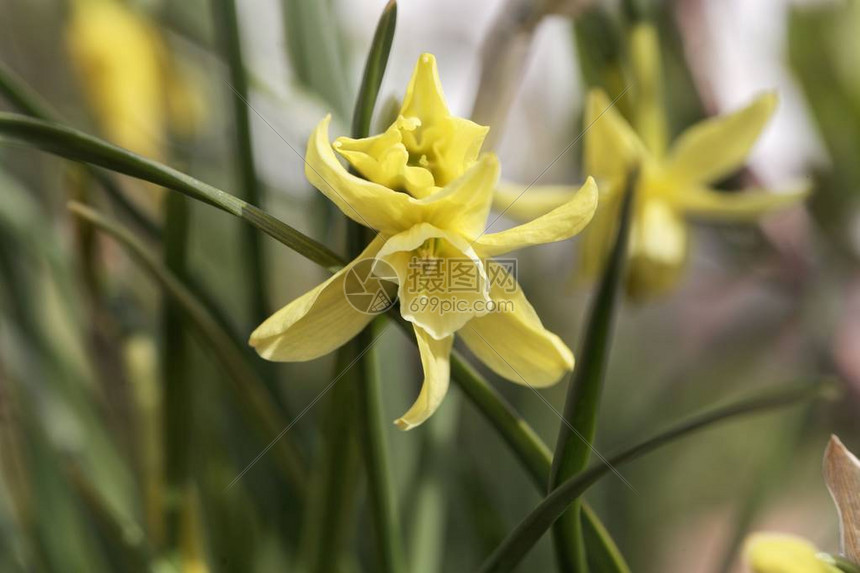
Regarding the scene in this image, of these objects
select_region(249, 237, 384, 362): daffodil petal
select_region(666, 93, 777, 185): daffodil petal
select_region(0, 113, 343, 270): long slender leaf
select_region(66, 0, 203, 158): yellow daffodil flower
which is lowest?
select_region(666, 93, 777, 185): daffodil petal

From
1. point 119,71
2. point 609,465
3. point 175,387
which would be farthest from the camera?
point 119,71

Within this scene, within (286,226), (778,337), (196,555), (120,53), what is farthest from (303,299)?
(778,337)

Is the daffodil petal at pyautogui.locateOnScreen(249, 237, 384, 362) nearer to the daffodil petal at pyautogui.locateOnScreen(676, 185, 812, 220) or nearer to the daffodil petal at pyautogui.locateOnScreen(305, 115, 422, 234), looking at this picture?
the daffodil petal at pyautogui.locateOnScreen(305, 115, 422, 234)

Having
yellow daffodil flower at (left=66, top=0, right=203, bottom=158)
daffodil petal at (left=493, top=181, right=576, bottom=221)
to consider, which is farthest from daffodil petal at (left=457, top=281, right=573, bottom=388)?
yellow daffodil flower at (left=66, top=0, right=203, bottom=158)

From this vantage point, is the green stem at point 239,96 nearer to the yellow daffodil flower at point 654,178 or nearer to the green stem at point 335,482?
the green stem at point 335,482

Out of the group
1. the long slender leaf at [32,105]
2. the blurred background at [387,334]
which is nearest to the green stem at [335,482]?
the blurred background at [387,334]

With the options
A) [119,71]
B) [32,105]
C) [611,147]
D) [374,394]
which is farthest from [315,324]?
[119,71]

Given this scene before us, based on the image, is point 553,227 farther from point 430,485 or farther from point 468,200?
point 430,485

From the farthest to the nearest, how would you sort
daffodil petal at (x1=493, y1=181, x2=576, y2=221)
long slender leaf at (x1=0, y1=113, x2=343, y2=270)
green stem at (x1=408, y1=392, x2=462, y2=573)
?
1. daffodil petal at (x1=493, y1=181, x2=576, y2=221)
2. green stem at (x1=408, y1=392, x2=462, y2=573)
3. long slender leaf at (x1=0, y1=113, x2=343, y2=270)
